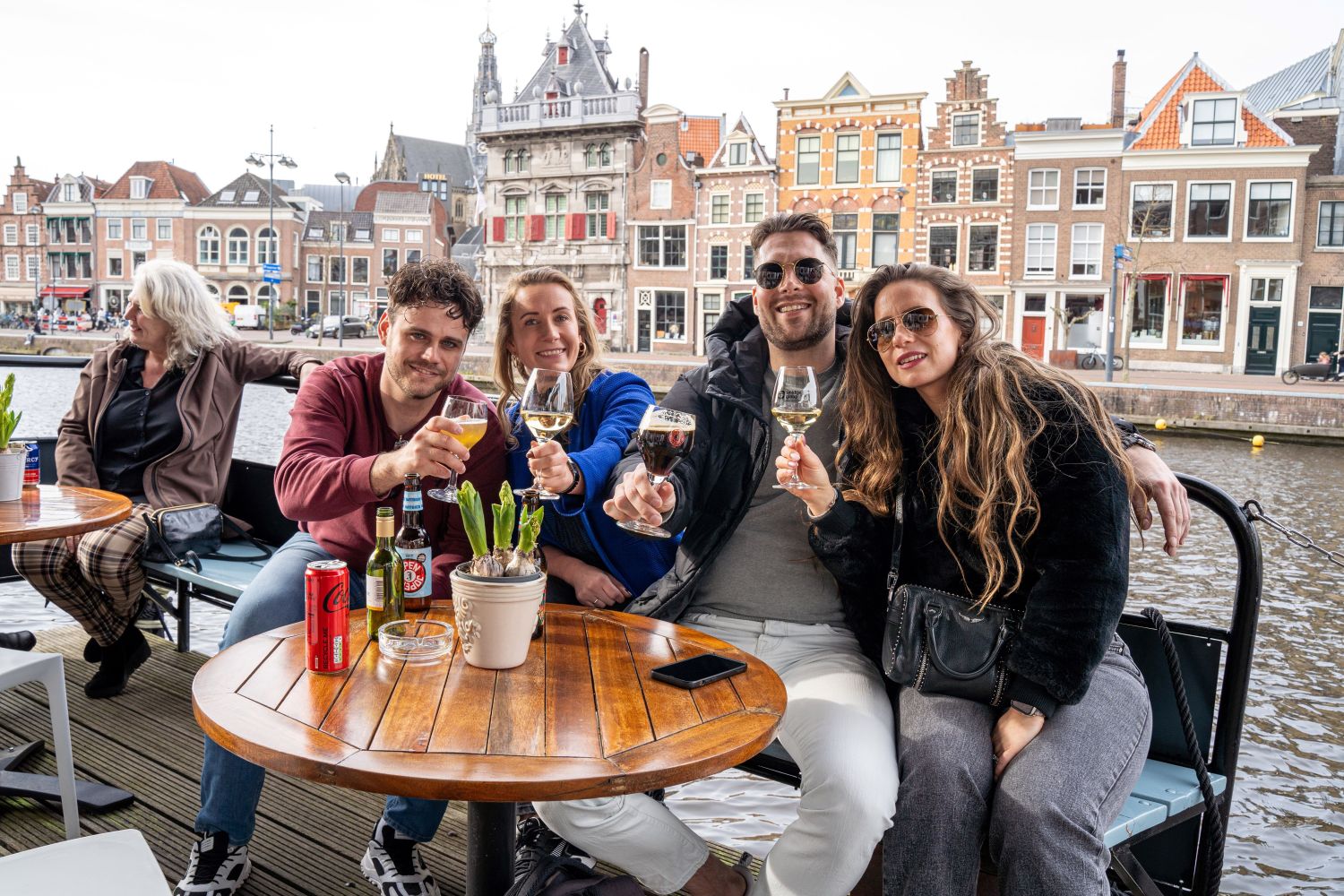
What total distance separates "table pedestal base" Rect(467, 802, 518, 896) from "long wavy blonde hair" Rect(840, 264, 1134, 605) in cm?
79

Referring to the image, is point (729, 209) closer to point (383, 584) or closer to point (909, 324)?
point (909, 324)

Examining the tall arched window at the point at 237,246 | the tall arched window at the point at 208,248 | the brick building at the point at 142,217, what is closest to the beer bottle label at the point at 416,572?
the tall arched window at the point at 237,246

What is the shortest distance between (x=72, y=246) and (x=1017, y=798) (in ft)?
156

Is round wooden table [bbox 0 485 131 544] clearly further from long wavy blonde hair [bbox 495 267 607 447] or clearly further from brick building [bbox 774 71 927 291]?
brick building [bbox 774 71 927 291]

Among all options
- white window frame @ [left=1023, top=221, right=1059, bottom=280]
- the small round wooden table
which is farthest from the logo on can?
white window frame @ [left=1023, top=221, right=1059, bottom=280]

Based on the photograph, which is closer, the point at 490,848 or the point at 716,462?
the point at 490,848

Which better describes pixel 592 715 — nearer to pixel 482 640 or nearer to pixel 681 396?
pixel 482 640

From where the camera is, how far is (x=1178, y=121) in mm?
21547

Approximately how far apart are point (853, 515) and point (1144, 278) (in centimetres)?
2303

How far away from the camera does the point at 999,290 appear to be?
22859 millimetres

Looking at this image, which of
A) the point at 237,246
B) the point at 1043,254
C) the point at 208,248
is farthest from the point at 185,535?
the point at 208,248

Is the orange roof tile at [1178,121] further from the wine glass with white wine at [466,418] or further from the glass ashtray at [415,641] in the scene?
the glass ashtray at [415,641]

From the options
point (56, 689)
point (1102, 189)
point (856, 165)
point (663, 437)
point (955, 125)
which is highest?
point (955, 125)

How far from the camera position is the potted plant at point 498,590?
137 cm
